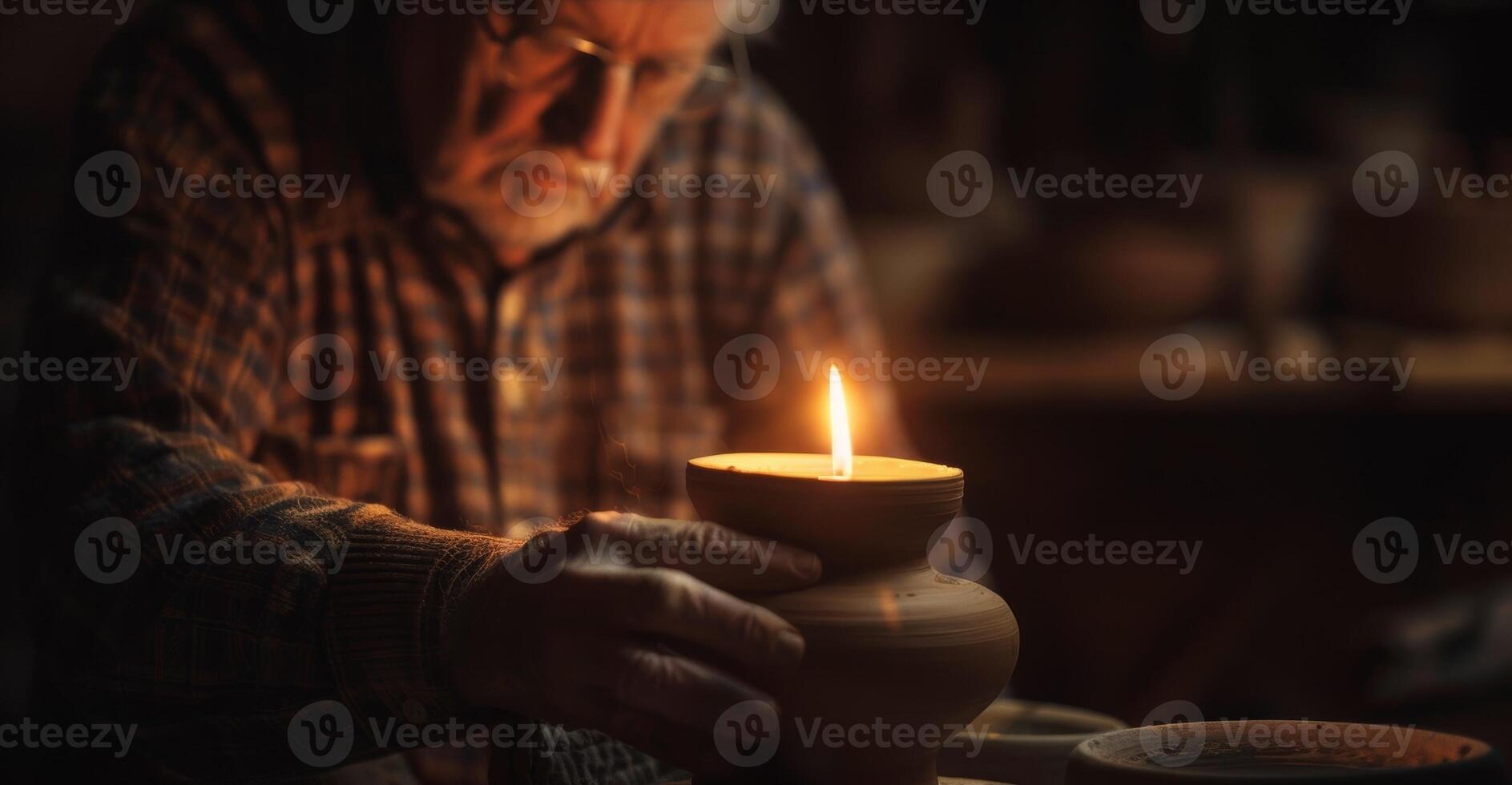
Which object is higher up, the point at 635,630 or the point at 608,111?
the point at 608,111

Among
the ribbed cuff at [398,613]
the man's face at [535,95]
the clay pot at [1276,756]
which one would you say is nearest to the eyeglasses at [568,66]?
the man's face at [535,95]

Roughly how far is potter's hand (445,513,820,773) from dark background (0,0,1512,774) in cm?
179

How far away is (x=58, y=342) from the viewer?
1.32 metres

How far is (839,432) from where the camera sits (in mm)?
867

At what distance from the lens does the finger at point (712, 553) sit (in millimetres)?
814

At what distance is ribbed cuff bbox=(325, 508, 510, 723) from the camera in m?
0.89

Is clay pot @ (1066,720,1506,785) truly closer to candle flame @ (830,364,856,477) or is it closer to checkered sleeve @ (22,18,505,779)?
candle flame @ (830,364,856,477)

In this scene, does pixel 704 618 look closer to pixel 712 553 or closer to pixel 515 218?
pixel 712 553

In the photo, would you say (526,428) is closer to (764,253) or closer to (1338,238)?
(764,253)

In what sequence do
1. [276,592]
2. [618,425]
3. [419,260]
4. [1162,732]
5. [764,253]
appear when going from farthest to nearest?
1. [764,253]
2. [618,425]
3. [419,260]
4. [276,592]
5. [1162,732]

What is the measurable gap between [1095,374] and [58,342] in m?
1.84

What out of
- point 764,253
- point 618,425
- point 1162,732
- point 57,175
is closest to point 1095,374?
point 764,253

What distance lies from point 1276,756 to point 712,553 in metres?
0.38

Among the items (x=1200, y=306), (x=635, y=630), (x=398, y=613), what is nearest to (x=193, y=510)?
(x=398, y=613)
